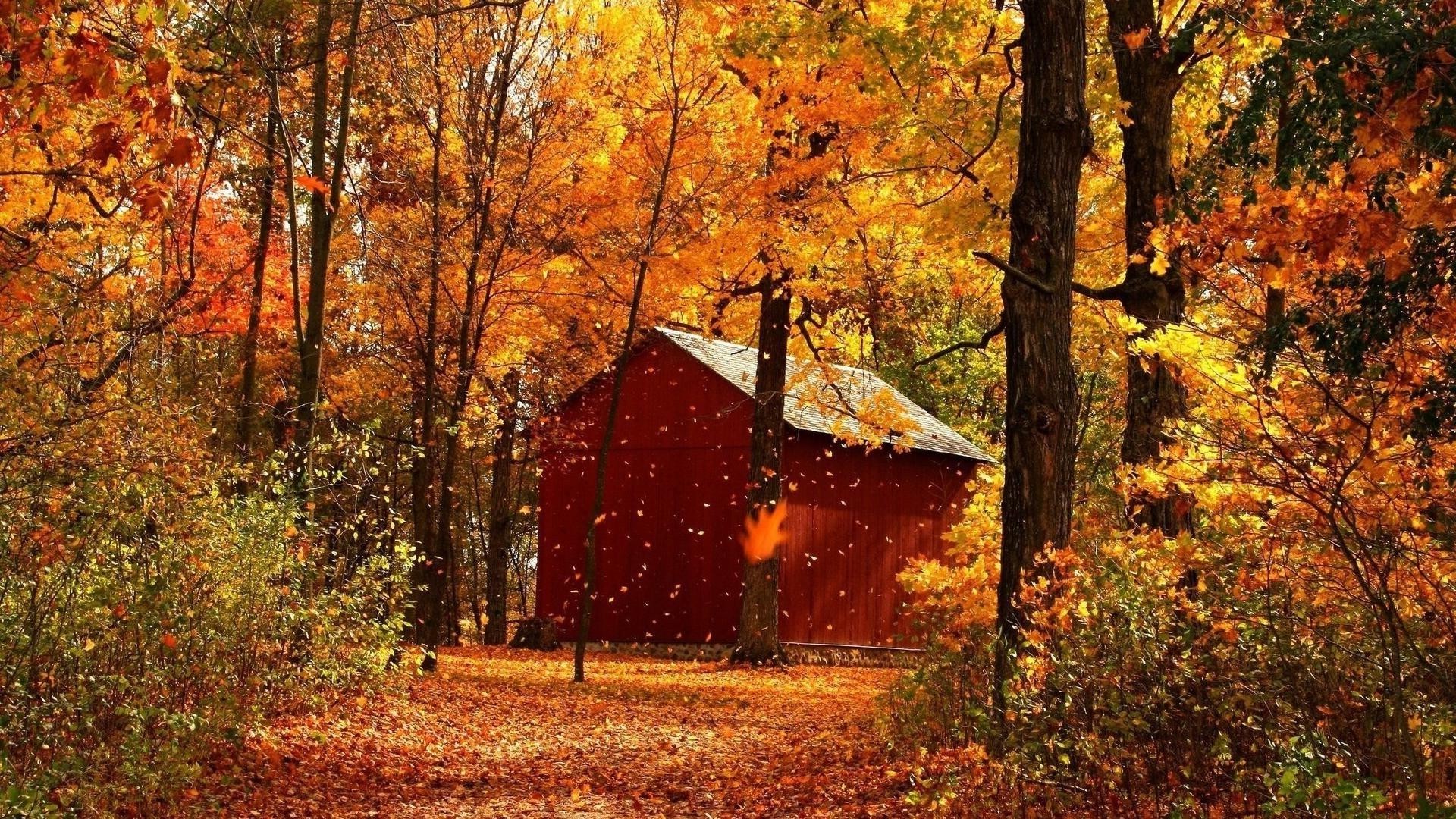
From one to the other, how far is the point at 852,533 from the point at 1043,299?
48.2ft

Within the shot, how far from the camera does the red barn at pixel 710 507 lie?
70.4 feet

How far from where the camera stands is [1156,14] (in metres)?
12.5

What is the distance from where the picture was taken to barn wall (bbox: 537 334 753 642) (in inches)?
856

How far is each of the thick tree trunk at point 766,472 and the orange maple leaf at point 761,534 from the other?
81mm

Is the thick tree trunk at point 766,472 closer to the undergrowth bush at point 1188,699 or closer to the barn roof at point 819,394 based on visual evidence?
the barn roof at point 819,394

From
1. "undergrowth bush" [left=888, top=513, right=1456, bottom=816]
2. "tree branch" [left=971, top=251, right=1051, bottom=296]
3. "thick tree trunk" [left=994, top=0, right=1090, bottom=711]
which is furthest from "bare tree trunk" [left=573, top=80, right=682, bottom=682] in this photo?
"undergrowth bush" [left=888, top=513, right=1456, bottom=816]

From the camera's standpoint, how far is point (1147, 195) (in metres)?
11.2

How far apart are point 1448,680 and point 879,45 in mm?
7683

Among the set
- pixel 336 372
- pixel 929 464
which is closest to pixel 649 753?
pixel 929 464

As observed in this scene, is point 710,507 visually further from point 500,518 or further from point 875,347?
point 500,518

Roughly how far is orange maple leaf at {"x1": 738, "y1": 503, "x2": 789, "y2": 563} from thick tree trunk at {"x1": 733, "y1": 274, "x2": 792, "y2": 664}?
0.08m

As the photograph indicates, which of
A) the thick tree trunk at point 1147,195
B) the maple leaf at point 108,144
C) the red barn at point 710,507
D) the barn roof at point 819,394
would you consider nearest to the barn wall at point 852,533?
the red barn at point 710,507

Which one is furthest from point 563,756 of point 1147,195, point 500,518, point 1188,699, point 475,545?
point 475,545

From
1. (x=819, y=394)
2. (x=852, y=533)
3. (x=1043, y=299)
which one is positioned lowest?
(x=852, y=533)
